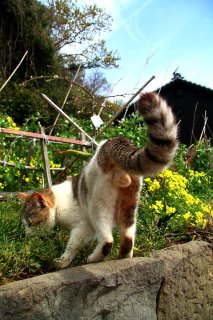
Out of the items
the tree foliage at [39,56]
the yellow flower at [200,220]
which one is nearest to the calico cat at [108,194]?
the yellow flower at [200,220]

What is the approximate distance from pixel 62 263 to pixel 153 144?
1.22 meters

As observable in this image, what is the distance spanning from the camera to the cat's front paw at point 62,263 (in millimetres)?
3217

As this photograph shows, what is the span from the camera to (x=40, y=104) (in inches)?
587

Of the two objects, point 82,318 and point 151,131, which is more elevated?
point 151,131

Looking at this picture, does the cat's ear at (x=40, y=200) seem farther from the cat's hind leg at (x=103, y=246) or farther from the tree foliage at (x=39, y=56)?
the tree foliage at (x=39, y=56)

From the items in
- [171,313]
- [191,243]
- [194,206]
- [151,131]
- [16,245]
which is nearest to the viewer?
[151,131]

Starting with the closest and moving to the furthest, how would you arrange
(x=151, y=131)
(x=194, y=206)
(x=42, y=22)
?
1. (x=151, y=131)
2. (x=194, y=206)
3. (x=42, y=22)

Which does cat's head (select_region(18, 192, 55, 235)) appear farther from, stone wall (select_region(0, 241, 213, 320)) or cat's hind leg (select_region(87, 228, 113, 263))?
stone wall (select_region(0, 241, 213, 320))

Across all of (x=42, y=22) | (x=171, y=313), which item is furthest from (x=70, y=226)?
(x=42, y=22)

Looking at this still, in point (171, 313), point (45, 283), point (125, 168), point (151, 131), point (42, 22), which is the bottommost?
point (171, 313)

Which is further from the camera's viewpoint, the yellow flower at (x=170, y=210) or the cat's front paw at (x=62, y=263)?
the yellow flower at (x=170, y=210)

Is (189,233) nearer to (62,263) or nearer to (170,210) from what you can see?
(170,210)

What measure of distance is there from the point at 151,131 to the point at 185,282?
175 centimetres

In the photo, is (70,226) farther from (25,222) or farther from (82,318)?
(82,318)
